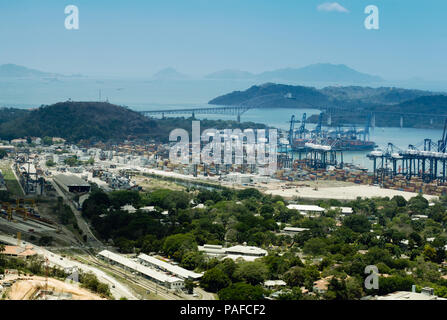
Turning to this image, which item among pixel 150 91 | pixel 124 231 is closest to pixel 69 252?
pixel 124 231

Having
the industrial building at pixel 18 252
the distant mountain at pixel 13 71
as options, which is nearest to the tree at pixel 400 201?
the industrial building at pixel 18 252

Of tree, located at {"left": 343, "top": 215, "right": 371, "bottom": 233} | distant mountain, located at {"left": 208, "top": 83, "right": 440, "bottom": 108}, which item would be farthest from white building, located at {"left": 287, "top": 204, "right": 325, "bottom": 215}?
distant mountain, located at {"left": 208, "top": 83, "right": 440, "bottom": 108}

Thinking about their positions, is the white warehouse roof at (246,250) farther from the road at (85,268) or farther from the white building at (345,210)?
the white building at (345,210)

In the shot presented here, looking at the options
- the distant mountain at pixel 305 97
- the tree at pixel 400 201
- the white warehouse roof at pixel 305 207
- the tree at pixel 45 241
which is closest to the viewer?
the tree at pixel 45 241

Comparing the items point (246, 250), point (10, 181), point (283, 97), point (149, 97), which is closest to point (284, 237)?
point (246, 250)

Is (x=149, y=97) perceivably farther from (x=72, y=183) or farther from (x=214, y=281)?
(x=214, y=281)

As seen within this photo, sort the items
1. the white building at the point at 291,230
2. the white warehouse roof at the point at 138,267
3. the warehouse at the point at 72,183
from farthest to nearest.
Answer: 1. the warehouse at the point at 72,183
2. the white building at the point at 291,230
3. the white warehouse roof at the point at 138,267

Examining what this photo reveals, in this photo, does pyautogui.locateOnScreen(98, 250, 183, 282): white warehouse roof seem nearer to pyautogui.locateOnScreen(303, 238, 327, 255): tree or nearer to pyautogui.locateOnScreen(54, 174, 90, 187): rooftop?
pyautogui.locateOnScreen(303, 238, 327, 255): tree
